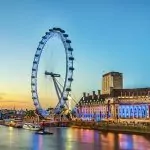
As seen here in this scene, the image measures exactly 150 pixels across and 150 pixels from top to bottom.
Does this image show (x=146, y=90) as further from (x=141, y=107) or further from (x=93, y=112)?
(x=93, y=112)

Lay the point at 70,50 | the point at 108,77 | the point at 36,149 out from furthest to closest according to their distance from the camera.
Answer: the point at 108,77 < the point at 70,50 < the point at 36,149

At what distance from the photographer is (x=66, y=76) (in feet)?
256

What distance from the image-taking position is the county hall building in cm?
11238

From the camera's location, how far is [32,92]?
87.3 meters

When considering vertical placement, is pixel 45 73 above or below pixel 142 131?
above

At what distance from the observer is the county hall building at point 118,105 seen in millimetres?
112375

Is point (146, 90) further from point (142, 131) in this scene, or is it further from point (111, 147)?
point (111, 147)

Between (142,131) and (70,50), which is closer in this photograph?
(70,50)

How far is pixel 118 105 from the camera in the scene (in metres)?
121

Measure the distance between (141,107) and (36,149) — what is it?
6342cm

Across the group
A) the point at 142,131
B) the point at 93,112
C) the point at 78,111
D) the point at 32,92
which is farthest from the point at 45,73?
the point at 78,111

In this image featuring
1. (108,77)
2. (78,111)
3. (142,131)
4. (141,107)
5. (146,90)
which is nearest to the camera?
(142,131)

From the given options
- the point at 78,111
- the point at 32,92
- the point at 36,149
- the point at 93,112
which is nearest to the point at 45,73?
the point at 32,92

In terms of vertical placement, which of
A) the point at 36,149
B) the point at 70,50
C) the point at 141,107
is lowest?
the point at 36,149
